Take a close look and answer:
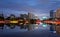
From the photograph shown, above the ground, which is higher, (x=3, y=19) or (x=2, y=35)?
(x=3, y=19)

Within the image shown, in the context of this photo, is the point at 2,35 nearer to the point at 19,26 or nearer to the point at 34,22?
the point at 19,26

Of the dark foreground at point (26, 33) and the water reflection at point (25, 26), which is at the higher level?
the water reflection at point (25, 26)

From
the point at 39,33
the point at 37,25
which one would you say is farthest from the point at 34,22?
the point at 39,33

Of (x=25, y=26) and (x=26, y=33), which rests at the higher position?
(x=25, y=26)

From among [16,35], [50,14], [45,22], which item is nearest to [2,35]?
[16,35]

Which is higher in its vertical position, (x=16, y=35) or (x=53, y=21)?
(x=53, y=21)

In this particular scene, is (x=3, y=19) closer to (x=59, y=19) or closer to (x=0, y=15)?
(x=0, y=15)

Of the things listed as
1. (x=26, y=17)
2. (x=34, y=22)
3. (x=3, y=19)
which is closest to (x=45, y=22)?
(x=34, y=22)

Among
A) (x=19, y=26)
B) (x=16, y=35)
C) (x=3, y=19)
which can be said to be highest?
(x=3, y=19)

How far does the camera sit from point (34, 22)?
5.71 ft

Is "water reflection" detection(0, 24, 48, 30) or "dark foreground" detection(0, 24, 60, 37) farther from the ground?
"water reflection" detection(0, 24, 48, 30)

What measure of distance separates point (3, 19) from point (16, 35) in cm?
30

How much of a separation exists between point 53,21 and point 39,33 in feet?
0.88

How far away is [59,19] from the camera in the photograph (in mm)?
1679
